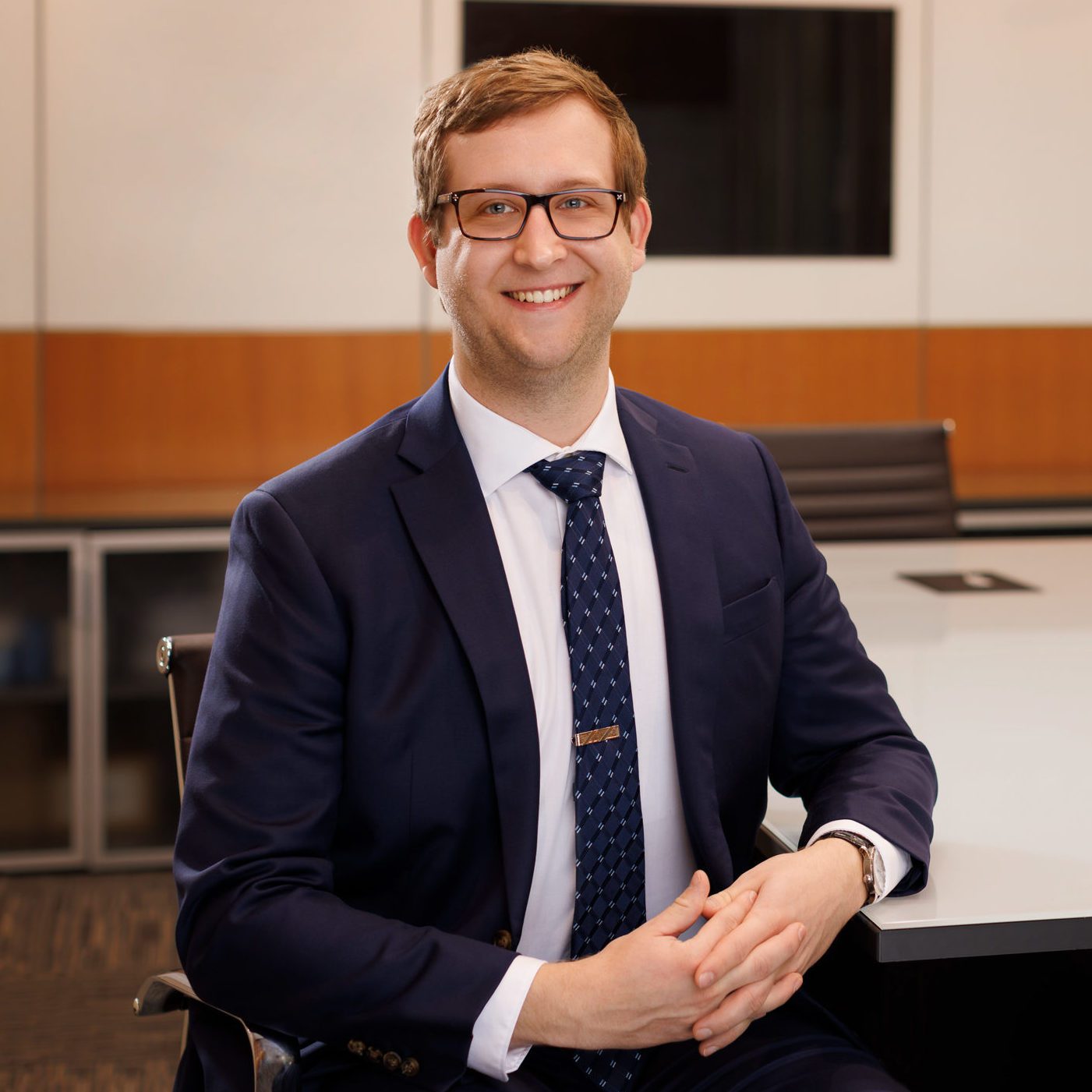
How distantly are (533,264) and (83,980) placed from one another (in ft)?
6.96

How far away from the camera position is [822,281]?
4340 millimetres

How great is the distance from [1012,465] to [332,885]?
3.56 m

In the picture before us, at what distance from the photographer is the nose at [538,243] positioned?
4.88 feet

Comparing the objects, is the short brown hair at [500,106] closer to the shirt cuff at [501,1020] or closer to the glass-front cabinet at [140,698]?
the shirt cuff at [501,1020]

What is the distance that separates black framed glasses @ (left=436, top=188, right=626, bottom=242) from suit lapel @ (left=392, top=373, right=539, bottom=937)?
24cm

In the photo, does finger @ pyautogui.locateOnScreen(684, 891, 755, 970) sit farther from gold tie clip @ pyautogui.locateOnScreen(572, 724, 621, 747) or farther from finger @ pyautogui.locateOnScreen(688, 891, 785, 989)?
gold tie clip @ pyautogui.locateOnScreen(572, 724, 621, 747)

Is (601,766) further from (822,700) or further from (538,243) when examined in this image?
(538,243)

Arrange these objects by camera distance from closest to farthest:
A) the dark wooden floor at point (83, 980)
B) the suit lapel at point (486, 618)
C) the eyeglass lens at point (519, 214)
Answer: the suit lapel at point (486, 618) < the eyeglass lens at point (519, 214) < the dark wooden floor at point (83, 980)

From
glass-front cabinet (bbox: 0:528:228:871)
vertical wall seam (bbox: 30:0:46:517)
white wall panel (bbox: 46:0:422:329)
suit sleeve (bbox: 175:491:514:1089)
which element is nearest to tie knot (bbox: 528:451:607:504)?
Answer: suit sleeve (bbox: 175:491:514:1089)

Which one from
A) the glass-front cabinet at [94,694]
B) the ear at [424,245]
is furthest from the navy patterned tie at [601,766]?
the glass-front cabinet at [94,694]

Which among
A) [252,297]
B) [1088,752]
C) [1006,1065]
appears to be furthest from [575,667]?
[252,297]

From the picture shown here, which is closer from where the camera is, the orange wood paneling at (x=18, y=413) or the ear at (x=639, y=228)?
the ear at (x=639, y=228)

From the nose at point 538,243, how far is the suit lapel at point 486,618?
0.70 feet

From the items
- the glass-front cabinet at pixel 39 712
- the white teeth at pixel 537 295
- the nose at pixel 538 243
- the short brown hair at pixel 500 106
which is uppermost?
the short brown hair at pixel 500 106
